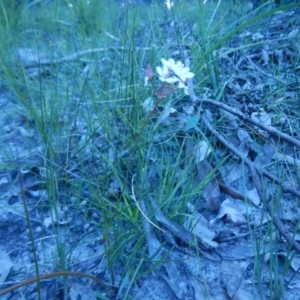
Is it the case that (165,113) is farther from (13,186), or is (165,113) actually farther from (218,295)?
(218,295)

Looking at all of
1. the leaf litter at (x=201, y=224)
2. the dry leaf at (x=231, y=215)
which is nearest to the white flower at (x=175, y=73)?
the leaf litter at (x=201, y=224)

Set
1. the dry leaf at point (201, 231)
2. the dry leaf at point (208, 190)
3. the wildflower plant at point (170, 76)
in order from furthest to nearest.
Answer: the dry leaf at point (208, 190) → the dry leaf at point (201, 231) → the wildflower plant at point (170, 76)

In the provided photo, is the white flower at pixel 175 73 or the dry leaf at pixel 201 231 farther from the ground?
the white flower at pixel 175 73

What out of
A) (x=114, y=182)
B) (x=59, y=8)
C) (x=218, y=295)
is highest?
(x=59, y=8)

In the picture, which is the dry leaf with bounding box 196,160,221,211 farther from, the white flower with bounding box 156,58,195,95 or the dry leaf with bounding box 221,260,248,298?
the white flower with bounding box 156,58,195,95

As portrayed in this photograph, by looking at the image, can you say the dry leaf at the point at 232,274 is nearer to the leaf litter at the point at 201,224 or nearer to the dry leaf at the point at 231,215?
the leaf litter at the point at 201,224

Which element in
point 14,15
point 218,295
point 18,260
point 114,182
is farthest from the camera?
point 14,15

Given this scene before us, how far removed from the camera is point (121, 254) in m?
1.07

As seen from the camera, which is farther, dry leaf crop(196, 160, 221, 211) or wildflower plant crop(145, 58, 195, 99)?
dry leaf crop(196, 160, 221, 211)

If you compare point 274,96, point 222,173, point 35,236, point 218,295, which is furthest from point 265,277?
point 274,96

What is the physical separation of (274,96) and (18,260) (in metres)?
1.14

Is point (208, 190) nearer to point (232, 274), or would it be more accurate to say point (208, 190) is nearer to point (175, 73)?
point (232, 274)

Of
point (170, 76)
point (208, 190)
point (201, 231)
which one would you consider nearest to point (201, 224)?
point (201, 231)

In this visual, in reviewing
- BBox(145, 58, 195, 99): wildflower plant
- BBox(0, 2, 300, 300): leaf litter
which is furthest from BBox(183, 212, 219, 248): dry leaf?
BBox(145, 58, 195, 99): wildflower plant
